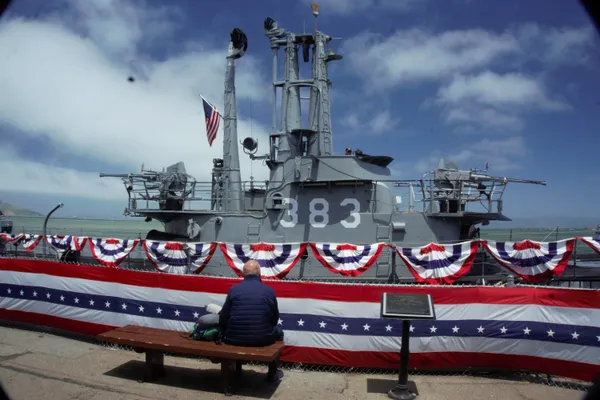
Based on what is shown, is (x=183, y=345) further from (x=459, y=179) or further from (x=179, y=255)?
(x=459, y=179)

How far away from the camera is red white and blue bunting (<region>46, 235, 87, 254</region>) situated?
39.7 feet

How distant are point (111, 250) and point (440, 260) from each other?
28.3 feet

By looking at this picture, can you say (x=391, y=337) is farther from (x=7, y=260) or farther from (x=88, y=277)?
(x=7, y=260)

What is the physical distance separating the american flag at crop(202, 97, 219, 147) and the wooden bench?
10.7 metres

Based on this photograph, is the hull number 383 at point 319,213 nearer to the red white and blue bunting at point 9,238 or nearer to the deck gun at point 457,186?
the deck gun at point 457,186

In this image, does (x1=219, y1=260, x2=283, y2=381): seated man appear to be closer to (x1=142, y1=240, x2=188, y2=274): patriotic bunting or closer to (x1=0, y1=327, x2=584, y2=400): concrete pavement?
(x1=0, y1=327, x2=584, y2=400): concrete pavement

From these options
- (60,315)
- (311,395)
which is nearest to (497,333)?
(311,395)

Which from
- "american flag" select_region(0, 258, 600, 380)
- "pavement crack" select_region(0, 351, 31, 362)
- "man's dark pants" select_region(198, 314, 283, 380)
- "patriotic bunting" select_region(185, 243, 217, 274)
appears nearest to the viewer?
"man's dark pants" select_region(198, 314, 283, 380)

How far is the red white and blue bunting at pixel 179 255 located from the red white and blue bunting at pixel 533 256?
6.71 metres

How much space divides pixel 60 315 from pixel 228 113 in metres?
10.2

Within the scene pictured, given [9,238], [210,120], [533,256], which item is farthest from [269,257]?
[9,238]

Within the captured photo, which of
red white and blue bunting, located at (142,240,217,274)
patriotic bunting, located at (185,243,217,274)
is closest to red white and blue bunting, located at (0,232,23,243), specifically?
red white and blue bunting, located at (142,240,217,274)

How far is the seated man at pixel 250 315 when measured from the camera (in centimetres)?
529

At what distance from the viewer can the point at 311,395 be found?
5.49 m
